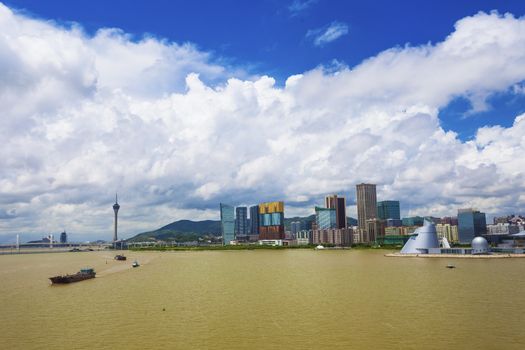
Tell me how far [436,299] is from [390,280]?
19.2m

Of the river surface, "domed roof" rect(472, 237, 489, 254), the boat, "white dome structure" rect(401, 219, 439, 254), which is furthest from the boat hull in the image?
"domed roof" rect(472, 237, 489, 254)

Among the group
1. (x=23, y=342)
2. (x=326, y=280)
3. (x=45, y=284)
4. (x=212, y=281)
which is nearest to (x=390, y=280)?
(x=326, y=280)

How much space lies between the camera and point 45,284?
251ft

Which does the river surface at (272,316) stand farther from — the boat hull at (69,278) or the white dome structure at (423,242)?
the white dome structure at (423,242)

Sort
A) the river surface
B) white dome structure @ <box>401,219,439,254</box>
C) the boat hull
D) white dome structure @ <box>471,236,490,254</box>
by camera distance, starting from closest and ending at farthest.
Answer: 1. the river surface
2. the boat hull
3. white dome structure @ <box>471,236,490,254</box>
4. white dome structure @ <box>401,219,439,254</box>

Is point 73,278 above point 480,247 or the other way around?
above

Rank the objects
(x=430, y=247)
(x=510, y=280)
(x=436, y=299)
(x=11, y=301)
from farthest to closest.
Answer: (x=430, y=247) → (x=510, y=280) → (x=11, y=301) → (x=436, y=299)

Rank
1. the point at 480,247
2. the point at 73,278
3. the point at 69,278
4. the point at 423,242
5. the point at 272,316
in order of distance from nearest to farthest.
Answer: the point at 272,316 → the point at 69,278 → the point at 73,278 → the point at 480,247 → the point at 423,242

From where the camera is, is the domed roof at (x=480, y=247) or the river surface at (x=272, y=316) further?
the domed roof at (x=480, y=247)

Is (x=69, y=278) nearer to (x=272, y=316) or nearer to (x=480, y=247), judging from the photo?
(x=272, y=316)

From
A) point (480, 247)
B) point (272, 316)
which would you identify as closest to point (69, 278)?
point (272, 316)

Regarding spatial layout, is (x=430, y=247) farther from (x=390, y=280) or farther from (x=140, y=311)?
(x=140, y=311)

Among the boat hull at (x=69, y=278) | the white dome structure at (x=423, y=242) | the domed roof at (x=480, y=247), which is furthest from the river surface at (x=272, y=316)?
the white dome structure at (x=423, y=242)

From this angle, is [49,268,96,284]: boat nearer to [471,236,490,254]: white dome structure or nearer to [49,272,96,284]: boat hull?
[49,272,96,284]: boat hull
